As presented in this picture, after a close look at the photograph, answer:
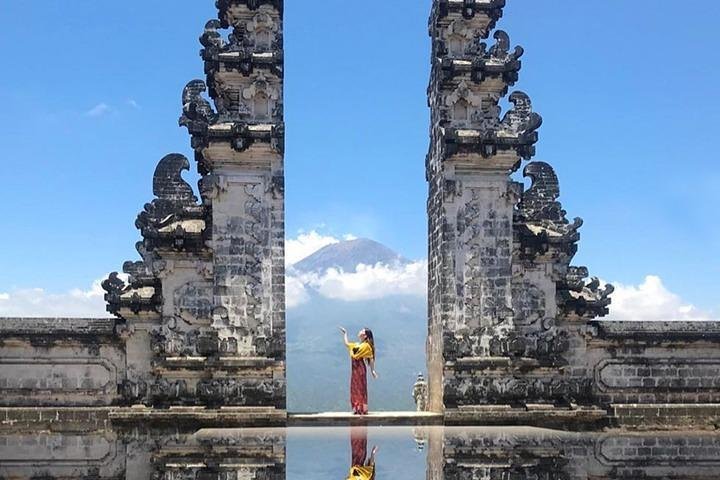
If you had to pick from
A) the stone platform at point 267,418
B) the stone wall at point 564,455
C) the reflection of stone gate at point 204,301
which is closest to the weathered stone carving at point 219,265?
the reflection of stone gate at point 204,301

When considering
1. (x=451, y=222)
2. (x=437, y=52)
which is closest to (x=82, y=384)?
(x=451, y=222)

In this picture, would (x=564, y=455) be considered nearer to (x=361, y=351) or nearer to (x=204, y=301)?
(x=361, y=351)

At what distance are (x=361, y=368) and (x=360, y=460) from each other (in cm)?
615

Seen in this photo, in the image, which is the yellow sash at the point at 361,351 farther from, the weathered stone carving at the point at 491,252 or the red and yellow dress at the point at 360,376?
the weathered stone carving at the point at 491,252

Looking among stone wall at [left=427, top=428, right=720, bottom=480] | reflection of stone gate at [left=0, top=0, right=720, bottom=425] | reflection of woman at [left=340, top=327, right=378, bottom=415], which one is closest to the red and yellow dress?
reflection of woman at [left=340, top=327, right=378, bottom=415]

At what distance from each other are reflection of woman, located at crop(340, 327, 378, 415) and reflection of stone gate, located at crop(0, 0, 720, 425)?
53.5 inches

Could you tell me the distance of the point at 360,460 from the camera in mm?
11438

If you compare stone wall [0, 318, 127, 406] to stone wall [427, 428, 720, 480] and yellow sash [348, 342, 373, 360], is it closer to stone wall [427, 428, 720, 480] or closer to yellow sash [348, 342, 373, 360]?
yellow sash [348, 342, 373, 360]

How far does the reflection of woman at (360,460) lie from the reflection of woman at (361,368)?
2166 millimetres

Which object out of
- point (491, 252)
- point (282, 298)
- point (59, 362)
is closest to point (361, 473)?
point (282, 298)

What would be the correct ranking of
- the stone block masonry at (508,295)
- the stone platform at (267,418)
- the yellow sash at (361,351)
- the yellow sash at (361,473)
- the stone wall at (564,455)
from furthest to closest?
the stone block masonry at (508,295) < the yellow sash at (361,351) < the stone platform at (267,418) < the stone wall at (564,455) < the yellow sash at (361,473)

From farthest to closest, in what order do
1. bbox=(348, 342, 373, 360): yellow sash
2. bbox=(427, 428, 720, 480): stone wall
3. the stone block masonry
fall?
the stone block masonry
bbox=(348, 342, 373, 360): yellow sash
bbox=(427, 428, 720, 480): stone wall

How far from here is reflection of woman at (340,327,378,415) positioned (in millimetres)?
17484

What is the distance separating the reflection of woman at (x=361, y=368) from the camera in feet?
57.4
